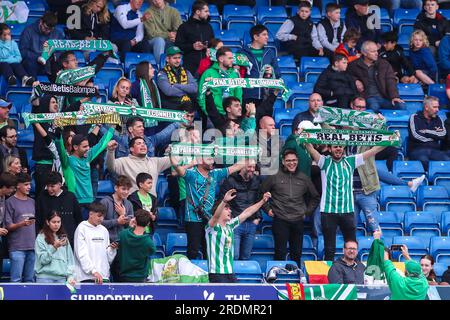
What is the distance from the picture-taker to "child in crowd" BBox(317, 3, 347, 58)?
22.9 meters

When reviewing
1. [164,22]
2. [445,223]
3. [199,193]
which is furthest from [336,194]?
[164,22]

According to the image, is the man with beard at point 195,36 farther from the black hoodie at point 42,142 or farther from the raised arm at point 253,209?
the raised arm at point 253,209

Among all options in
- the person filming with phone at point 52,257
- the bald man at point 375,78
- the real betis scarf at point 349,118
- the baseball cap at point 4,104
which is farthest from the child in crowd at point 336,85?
the person filming with phone at point 52,257

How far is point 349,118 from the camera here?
19703 millimetres

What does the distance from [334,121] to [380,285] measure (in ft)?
10.6

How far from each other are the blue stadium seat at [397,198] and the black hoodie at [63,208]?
430 centimetres

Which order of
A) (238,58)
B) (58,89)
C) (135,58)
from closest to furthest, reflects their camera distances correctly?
(58,89)
(238,58)
(135,58)

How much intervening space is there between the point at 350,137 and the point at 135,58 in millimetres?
4463

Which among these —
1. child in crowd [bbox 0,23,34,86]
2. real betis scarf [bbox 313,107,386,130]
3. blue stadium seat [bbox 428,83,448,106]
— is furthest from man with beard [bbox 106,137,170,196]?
blue stadium seat [bbox 428,83,448,106]

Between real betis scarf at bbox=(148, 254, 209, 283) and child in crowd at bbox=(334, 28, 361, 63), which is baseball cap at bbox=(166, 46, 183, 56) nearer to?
child in crowd at bbox=(334, 28, 361, 63)

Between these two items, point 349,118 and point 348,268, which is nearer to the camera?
point 348,268

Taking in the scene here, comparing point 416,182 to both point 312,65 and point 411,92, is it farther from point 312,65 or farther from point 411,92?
point 312,65

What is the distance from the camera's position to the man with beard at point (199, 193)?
62.3 ft

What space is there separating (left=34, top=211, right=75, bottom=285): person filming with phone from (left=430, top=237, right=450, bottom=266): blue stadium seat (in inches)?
184
